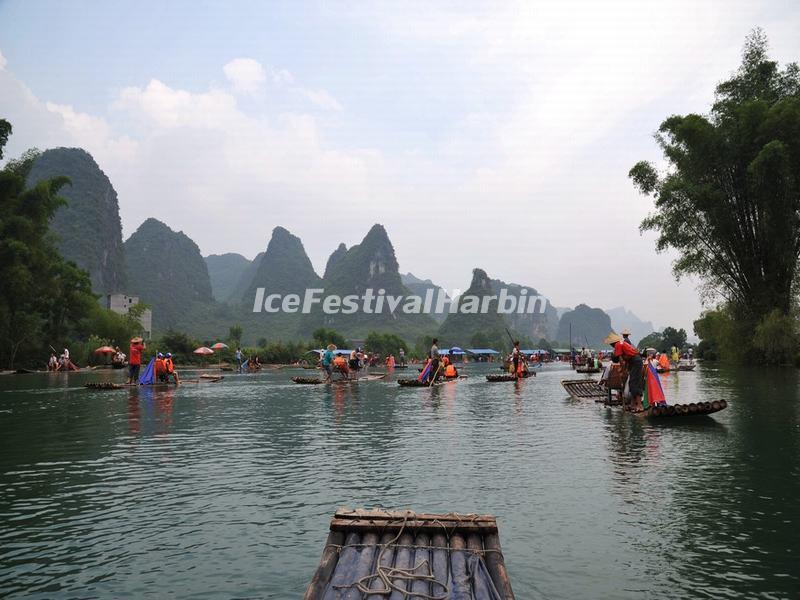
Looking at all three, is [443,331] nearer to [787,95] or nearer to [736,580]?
[787,95]

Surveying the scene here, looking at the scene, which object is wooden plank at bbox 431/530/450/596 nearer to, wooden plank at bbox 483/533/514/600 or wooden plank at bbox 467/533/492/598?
wooden plank at bbox 467/533/492/598

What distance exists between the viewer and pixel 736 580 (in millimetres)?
5027

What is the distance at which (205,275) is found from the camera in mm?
175375

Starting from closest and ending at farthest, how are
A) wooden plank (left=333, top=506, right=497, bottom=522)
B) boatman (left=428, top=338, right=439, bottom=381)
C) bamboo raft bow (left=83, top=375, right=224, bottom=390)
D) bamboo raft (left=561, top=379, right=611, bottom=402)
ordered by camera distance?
wooden plank (left=333, top=506, right=497, bottom=522) < bamboo raft (left=561, top=379, right=611, bottom=402) < bamboo raft bow (left=83, top=375, right=224, bottom=390) < boatman (left=428, top=338, right=439, bottom=381)

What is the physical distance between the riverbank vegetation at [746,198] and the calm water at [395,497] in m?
21.2

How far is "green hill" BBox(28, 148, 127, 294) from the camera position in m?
116

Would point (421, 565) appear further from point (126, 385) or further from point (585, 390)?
point (126, 385)

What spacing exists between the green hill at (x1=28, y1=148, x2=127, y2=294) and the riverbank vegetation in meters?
108

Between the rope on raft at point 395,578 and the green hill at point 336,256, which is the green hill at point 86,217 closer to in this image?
the green hill at point 336,256

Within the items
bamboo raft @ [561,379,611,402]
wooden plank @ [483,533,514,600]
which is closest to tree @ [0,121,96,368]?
bamboo raft @ [561,379,611,402]

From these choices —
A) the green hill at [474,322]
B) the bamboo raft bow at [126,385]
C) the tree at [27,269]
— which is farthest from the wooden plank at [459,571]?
the green hill at [474,322]

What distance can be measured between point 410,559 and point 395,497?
3.07m

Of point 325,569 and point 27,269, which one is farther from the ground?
point 27,269

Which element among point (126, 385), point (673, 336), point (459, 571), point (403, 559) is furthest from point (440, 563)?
point (673, 336)
